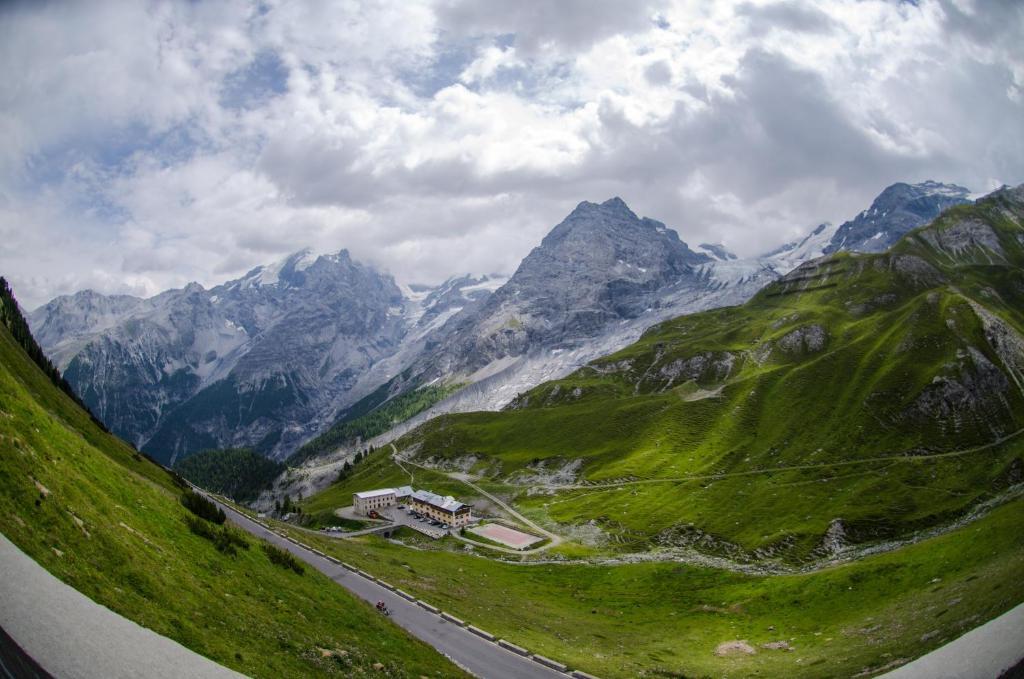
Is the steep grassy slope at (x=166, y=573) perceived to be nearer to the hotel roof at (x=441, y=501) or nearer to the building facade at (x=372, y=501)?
the hotel roof at (x=441, y=501)

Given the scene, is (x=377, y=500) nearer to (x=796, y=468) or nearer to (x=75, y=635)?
(x=796, y=468)

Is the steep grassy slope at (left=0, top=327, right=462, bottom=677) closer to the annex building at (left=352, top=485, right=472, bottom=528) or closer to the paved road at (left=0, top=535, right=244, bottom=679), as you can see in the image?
the paved road at (left=0, top=535, right=244, bottom=679)

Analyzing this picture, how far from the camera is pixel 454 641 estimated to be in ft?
172

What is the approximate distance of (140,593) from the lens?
26.9 meters

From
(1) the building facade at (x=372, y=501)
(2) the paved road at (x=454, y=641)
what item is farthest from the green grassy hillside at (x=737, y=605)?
(1) the building facade at (x=372, y=501)

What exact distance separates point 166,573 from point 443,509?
402 feet

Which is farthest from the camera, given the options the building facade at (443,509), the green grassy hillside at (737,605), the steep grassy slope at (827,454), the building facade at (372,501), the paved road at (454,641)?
the building facade at (372,501)

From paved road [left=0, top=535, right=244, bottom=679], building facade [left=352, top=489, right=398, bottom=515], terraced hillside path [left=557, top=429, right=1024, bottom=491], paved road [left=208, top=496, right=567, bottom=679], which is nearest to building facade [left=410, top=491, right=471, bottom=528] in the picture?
building facade [left=352, top=489, right=398, bottom=515]

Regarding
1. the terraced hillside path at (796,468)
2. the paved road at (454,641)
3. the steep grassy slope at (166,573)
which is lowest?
the terraced hillside path at (796,468)

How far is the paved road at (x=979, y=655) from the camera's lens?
3167 cm

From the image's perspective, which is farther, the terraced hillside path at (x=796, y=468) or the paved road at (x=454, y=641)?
the terraced hillside path at (x=796, y=468)

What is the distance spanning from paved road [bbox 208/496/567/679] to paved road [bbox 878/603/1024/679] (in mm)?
26007

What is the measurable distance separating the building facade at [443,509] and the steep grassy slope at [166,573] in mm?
100864

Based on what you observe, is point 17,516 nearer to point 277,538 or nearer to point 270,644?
point 270,644
